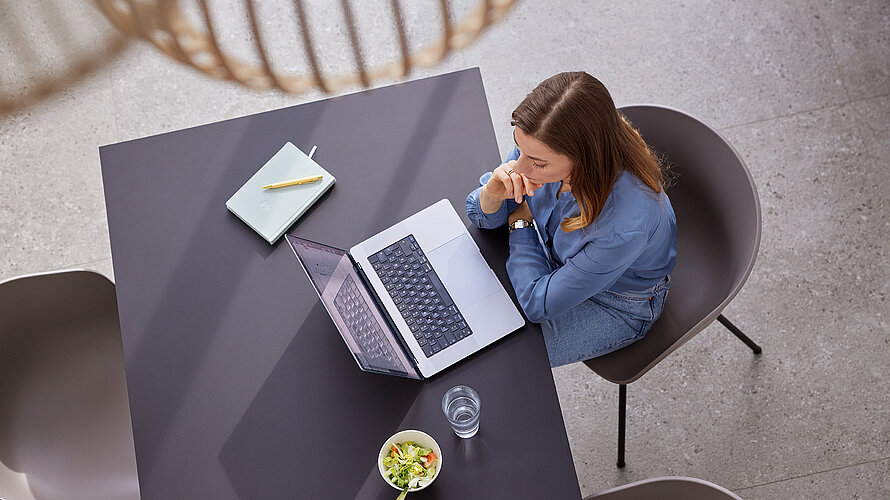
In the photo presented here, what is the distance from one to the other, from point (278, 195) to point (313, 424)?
21.9 inches

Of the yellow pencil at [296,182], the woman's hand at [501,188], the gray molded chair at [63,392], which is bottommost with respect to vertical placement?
the gray molded chair at [63,392]

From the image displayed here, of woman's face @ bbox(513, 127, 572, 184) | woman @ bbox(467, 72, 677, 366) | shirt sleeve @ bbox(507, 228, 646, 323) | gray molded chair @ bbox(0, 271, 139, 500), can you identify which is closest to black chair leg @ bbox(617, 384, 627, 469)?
woman @ bbox(467, 72, 677, 366)

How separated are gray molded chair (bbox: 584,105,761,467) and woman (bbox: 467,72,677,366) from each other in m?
0.09

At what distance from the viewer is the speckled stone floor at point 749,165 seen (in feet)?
8.13

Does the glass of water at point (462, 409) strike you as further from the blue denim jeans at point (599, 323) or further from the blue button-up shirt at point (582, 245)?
the blue denim jeans at point (599, 323)

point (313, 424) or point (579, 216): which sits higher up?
point (579, 216)

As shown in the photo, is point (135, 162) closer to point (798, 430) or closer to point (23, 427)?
point (23, 427)

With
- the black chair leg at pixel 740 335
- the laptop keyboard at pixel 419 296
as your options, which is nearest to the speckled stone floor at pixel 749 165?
the black chair leg at pixel 740 335

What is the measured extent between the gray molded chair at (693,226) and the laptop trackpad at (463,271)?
43 centimetres

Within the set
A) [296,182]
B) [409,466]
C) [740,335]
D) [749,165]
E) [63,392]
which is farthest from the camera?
[749,165]

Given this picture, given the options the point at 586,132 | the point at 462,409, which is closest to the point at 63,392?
the point at 462,409

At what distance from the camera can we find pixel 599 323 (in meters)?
1.97

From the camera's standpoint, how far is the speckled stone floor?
248cm

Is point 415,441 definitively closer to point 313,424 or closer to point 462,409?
point 462,409
